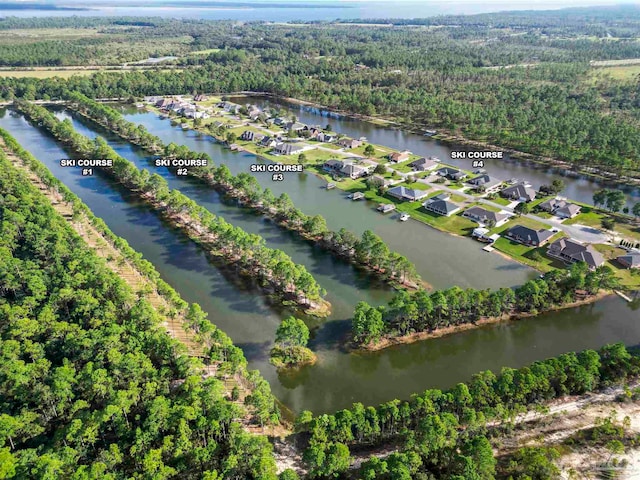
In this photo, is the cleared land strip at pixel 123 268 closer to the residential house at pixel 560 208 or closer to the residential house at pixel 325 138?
the residential house at pixel 325 138

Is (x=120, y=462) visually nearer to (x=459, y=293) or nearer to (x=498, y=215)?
(x=459, y=293)

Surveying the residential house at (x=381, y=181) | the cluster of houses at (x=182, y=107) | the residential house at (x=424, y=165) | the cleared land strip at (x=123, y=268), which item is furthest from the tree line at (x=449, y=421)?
the cluster of houses at (x=182, y=107)

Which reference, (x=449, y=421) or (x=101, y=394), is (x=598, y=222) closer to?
(x=449, y=421)

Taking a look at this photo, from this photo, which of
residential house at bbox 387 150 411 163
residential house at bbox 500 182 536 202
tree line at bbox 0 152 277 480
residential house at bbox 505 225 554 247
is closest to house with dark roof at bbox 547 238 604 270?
residential house at bbox 505 225 554 247

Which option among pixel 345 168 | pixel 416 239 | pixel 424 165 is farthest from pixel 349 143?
pixel 416 239

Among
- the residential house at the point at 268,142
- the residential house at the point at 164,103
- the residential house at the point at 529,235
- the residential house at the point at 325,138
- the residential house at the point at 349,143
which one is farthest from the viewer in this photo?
the residential house at the point at 164,103

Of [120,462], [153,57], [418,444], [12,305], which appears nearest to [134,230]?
[12,305]

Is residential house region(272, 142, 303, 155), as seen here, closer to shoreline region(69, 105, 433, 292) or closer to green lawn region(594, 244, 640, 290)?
shoreline region(69, 105, 433, 292)
